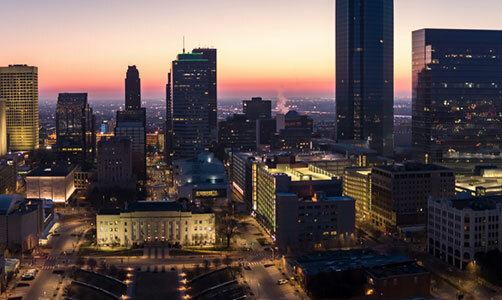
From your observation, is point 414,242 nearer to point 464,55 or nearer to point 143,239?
point 143,239

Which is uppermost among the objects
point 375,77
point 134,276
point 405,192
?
point 375,77

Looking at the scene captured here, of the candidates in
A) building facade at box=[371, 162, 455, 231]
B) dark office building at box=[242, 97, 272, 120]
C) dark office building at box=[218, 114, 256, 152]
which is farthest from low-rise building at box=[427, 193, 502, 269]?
dark office building at box=[242, 97, 272, 120]

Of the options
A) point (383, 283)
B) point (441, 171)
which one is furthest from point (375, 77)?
point (383, 283)

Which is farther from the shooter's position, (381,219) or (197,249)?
(381,219)

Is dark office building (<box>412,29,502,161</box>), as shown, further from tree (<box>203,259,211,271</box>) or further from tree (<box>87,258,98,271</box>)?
tree (<box>87,258,98,271</box>)

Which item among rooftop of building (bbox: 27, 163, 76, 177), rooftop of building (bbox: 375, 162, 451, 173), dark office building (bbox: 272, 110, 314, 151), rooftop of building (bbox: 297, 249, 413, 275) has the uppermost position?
dark office building (bbox: 272, 110, 314, 151)
